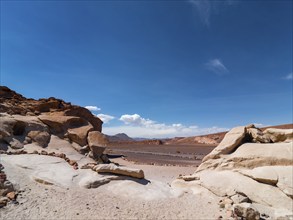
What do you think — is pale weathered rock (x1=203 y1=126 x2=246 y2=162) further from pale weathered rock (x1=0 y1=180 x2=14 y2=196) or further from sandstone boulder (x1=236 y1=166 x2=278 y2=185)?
pale weathered rock (x1=0 y1=180 x2=14 y2=196)

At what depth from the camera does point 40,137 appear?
1513cm

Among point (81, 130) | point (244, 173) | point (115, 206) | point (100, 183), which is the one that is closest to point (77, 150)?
point (81, 130)

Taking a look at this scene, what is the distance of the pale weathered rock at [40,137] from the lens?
14.8m

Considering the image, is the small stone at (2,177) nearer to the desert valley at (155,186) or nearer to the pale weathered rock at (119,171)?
the desert valley at (155,186)

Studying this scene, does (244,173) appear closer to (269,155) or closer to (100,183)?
(269,155)

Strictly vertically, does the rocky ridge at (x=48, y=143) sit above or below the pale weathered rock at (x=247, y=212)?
above

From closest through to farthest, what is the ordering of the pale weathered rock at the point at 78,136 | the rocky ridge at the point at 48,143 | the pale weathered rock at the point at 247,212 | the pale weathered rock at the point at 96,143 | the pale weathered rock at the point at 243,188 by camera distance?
the pale weathered rock at the point at 247,212 < the pale weathered rock at the point at 243,188 < the rocky ridge at the point at 48,143 < the pale weathered rock at the point at 96,143 < the pale weathered rock at the point at 78,136

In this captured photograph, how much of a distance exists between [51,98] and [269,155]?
1799cm

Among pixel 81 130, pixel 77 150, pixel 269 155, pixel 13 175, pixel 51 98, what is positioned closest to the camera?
pixel 13 175

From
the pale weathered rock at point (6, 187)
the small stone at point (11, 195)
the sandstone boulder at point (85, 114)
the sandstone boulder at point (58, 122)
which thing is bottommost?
the small stone at point (11, 195)

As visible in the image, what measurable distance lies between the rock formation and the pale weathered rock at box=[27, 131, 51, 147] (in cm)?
885

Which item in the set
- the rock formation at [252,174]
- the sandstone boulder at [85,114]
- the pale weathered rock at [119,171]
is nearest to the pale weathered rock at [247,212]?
the rock formation at [252,174]

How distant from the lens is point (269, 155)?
32.1 ft

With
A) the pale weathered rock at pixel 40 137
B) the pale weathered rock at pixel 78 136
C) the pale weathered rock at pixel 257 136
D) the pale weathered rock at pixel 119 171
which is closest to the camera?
the pale weathered rock at pixel 119 171
